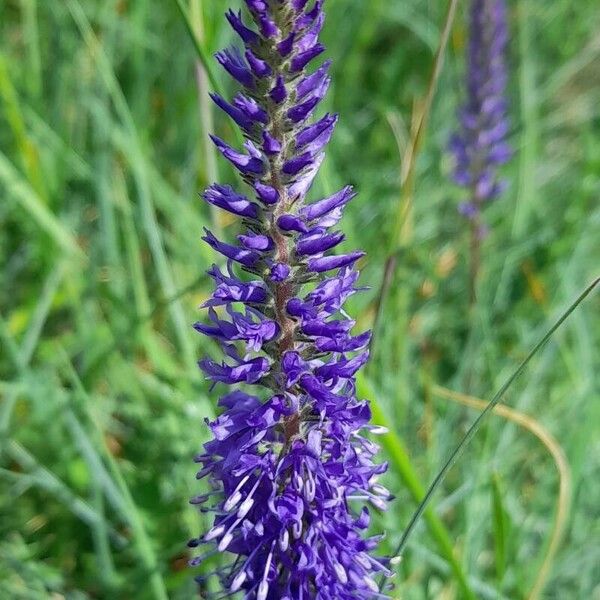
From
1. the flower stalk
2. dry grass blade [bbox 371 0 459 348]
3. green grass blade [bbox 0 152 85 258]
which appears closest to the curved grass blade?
dry grass blade [bbox 371 0 459 348]

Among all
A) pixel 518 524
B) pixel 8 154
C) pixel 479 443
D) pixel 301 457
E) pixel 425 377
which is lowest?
pixel 518 524

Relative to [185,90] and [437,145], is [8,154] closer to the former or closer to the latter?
[185,90]

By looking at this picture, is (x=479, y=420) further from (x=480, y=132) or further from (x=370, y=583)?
(x=480, y=132)

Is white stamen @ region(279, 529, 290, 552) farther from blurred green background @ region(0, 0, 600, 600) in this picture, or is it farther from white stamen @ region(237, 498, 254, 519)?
blurred green background @ region(0, 0, 600, 600)

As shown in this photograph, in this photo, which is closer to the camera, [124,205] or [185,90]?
[124,205]

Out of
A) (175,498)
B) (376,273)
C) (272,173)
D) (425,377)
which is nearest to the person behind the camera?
(272,173)

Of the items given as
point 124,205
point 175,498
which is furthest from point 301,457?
point 124,205
